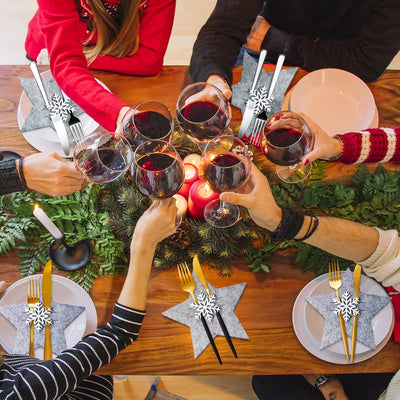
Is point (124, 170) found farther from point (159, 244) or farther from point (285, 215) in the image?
point (285, 215)

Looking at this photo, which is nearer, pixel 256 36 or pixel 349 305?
pixel 349 305

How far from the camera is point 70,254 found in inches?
46.9

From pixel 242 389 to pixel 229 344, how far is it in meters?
0.97

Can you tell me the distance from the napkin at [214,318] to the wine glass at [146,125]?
429 millimetres

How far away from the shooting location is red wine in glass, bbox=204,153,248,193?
98cm

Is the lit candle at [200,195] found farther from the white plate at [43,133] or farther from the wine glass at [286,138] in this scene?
the white plate at [43,133]

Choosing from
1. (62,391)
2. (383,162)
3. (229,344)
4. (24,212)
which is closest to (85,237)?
(24,212)

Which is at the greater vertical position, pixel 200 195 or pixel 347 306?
pixel 200 195

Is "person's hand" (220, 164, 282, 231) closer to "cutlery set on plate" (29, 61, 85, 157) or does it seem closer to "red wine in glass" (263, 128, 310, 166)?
"red wine in glass" (263, 128, 310, 166)

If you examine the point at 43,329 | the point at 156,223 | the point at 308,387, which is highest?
the point at 156,223

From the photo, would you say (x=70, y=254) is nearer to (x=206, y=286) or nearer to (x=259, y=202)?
(x=206, y=286)

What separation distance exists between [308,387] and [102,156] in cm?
117

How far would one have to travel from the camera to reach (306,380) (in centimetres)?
157

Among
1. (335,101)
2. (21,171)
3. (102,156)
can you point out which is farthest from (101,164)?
(335,101)
